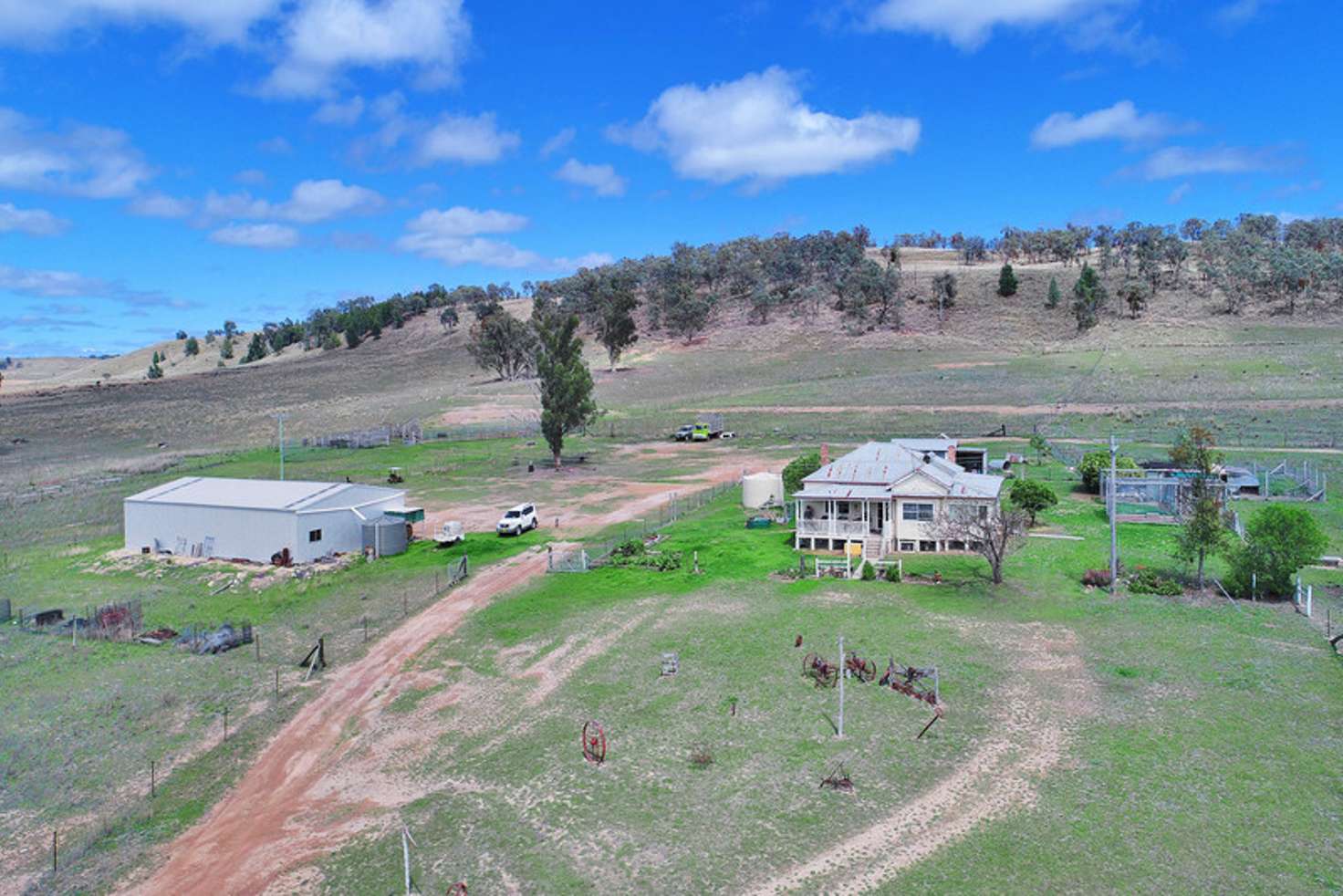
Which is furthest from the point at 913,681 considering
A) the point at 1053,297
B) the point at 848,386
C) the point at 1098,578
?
the point at 1053,297

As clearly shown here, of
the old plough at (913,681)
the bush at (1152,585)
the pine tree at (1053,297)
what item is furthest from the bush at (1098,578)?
the pine tree at (1053,297)

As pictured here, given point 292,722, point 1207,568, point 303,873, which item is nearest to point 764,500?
point 1207,568

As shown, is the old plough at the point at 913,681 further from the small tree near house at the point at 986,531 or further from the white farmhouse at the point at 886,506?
the white farmhouse at the point at 886,506

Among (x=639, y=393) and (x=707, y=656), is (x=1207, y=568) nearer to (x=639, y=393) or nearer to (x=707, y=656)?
(x=707, y=656)

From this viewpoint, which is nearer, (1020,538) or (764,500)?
(1020,538)

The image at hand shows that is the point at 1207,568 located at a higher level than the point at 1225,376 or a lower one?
lower

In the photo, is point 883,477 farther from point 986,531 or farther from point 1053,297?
point 1053,297
